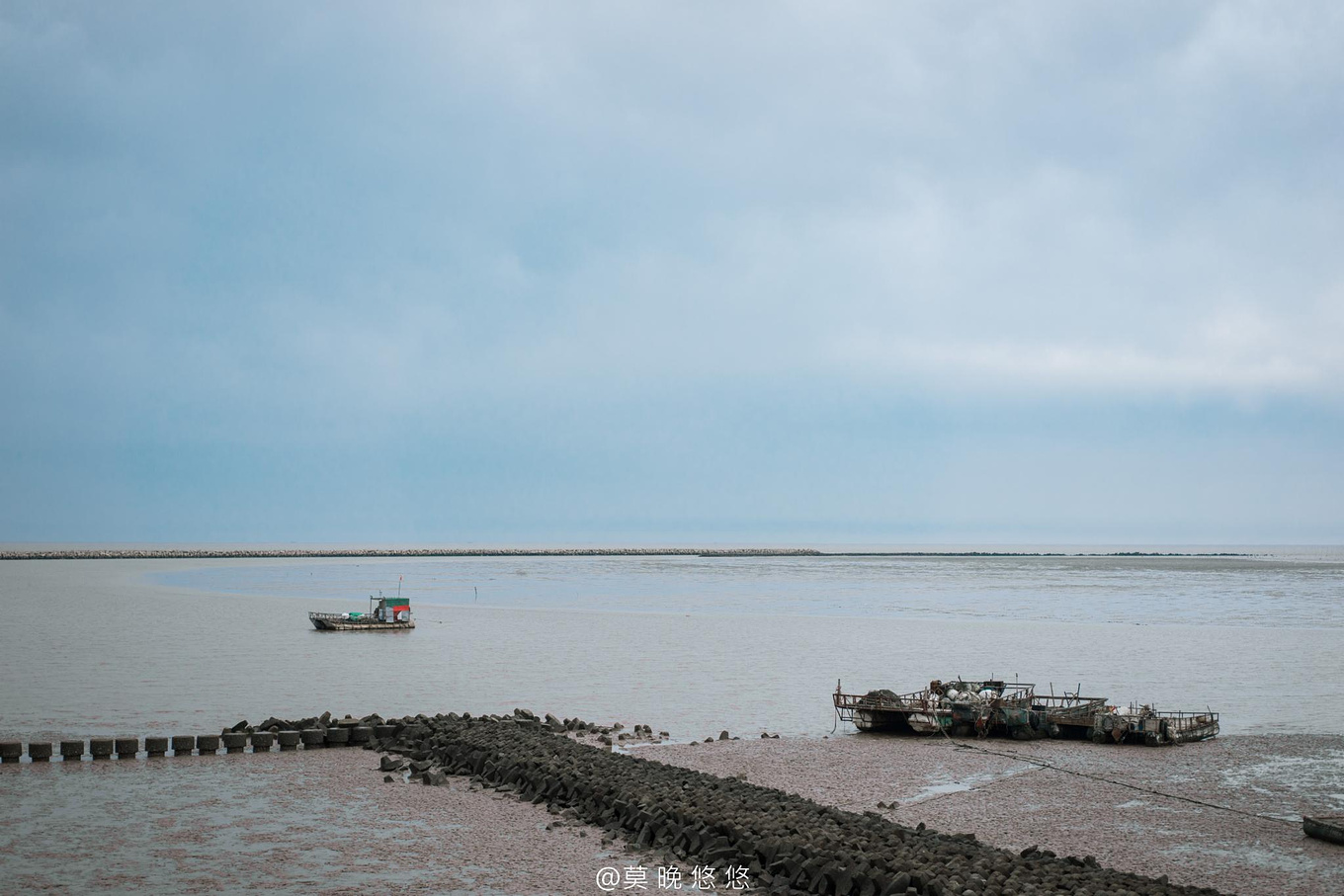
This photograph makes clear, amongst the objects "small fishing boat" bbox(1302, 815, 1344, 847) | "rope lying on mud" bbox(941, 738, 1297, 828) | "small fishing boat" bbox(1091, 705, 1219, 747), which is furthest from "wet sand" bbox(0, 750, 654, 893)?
"small fishing boat" bbox(1091, 705, 1219, 747)

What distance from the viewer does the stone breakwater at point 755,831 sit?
13.2 m

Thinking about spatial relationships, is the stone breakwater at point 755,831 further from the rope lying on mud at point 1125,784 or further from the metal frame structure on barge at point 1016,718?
the metal frame structure on barge at point 1016,718

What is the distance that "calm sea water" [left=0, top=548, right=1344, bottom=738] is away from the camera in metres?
30.2

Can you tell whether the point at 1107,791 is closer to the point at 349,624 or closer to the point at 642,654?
the point at 642,654

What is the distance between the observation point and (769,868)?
14469mm

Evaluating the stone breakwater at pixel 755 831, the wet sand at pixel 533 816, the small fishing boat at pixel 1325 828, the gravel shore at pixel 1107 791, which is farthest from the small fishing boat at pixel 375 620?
the small fishing boat at pixel 1325 828

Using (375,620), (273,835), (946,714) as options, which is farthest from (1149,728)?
(375,620)

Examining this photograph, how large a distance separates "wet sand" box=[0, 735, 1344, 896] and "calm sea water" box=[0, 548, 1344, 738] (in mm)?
4533

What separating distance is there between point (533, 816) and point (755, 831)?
15.4ft

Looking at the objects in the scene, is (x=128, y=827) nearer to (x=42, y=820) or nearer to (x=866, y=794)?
(x=42, y=820)

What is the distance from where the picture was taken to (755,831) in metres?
15.4

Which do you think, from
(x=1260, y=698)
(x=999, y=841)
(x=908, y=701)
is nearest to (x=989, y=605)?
(x=1260, y=698)

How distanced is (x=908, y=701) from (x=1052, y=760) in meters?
5.12

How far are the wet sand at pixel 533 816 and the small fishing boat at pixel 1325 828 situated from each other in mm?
237
